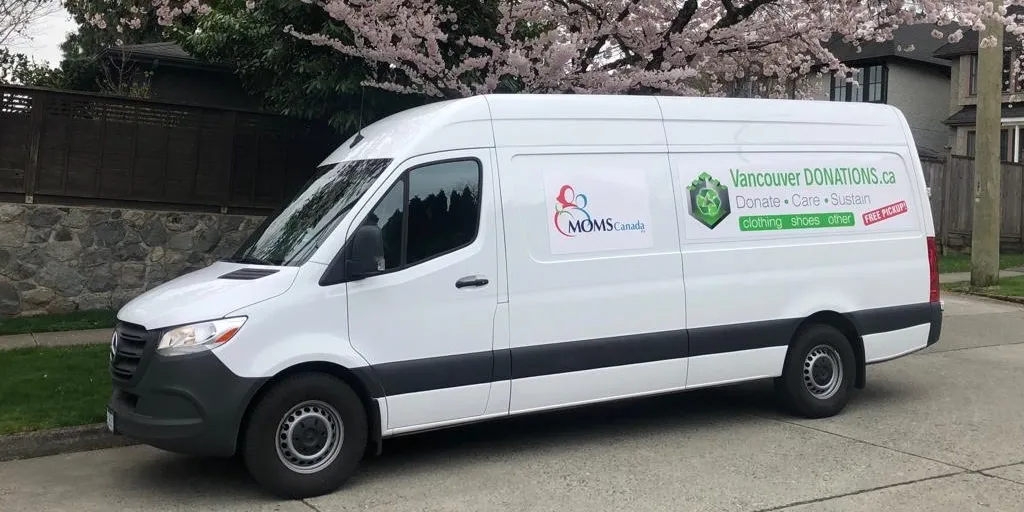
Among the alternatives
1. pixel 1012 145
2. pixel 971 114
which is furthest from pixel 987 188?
pixel 971 114

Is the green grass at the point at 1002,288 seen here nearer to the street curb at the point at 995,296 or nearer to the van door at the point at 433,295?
the street curb at the point at 995,296

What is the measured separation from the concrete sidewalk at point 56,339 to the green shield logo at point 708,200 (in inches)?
242

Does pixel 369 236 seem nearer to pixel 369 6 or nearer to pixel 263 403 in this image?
pixel 263 403

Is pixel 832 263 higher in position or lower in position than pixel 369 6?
lower

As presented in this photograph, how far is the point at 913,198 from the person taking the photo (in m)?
7.70

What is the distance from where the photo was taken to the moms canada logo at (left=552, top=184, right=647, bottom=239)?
6191mm

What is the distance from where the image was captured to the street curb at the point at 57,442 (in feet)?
20.5

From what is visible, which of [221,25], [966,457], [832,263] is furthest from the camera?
[221,25]

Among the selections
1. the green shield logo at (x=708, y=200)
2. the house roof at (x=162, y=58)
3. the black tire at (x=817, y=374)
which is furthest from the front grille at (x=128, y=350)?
the house roof at (x=162, y=58)

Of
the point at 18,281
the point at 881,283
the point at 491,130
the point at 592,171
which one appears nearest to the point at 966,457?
the point at 881,283

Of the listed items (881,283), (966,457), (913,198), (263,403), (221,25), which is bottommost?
(966,457)

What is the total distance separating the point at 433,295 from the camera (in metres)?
5.72

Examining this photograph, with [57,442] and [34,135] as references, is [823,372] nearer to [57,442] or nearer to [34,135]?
[57,442]

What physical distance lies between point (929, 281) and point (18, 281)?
372 inches
